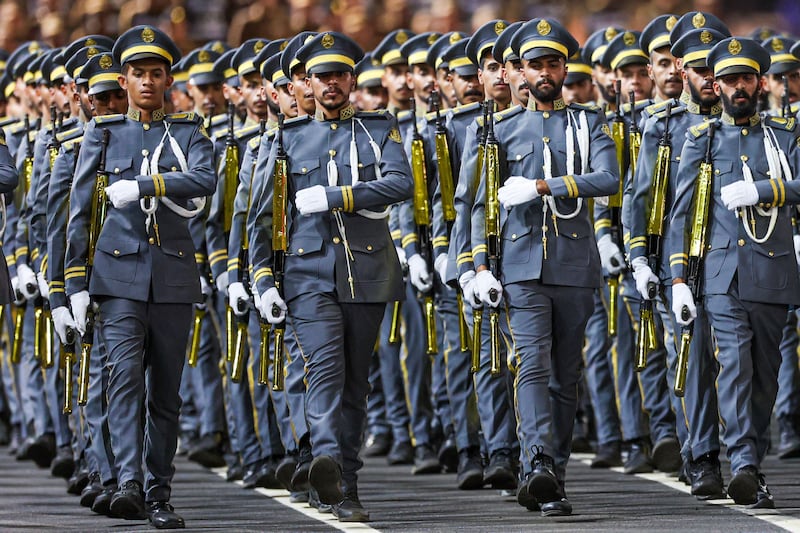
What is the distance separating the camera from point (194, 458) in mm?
14633

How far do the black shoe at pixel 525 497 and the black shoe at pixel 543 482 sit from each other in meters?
0.08

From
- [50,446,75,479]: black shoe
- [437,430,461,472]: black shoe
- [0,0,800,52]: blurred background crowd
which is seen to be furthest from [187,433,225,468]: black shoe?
[0,0,800,52]: blurred background crowd

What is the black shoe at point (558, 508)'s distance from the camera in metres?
11.1

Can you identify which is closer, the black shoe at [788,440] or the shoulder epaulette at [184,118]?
the shoulder epaulette at [184,118]

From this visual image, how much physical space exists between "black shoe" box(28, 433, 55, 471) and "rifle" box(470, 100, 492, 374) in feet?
11.5

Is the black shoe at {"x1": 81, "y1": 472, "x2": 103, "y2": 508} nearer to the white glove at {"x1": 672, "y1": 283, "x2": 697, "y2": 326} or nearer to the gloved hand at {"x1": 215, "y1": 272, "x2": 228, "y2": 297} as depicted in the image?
the gloved hand at {"x1": 215, "y1": 272, "x2": 228, "y2": 297}

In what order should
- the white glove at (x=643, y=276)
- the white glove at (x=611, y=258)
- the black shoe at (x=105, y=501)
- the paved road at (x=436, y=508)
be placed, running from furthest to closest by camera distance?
the white glove at (x=611, y=258) → the white glove at (x=643, y=276) → the black shoe at (x=105, y=501) → the paved road at (x=436, y=508)

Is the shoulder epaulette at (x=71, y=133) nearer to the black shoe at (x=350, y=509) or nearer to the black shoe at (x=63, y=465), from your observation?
the black shoe at (x=63, y=465)

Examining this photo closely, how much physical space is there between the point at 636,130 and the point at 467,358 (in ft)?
5.03

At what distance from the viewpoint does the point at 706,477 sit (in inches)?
459

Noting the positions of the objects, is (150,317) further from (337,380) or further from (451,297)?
(451,297)

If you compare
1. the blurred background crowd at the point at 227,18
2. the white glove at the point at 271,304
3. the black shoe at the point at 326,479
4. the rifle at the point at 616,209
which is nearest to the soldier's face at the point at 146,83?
the white glove at the point at 271,304

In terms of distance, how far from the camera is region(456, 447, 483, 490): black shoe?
41.7 ft

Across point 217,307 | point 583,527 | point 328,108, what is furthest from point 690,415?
point 217,307
